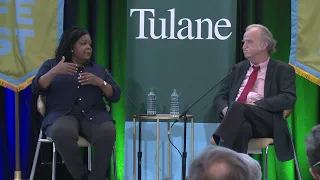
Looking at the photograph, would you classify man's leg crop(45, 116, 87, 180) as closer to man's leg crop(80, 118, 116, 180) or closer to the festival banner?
man's leg crop(80, 118, 116, 180)

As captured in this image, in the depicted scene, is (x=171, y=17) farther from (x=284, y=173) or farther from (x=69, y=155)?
(x=284, y=173)

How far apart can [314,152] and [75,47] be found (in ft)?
8.11

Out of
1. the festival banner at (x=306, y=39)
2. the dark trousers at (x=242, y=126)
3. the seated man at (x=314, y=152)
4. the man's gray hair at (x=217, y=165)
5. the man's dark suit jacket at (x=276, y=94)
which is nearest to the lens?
the man's gray hair at (x=217, y=165)

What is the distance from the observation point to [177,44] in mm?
3816

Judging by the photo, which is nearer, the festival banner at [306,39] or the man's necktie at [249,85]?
the man's necktie at [249,85]

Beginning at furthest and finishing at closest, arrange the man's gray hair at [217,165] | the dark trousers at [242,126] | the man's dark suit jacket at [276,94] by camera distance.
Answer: the man's dark suit jacket at [276,94] < the dark trousers at [242,126] < the man's gray hair at [217,165]

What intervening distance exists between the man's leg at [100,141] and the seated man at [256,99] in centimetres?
67

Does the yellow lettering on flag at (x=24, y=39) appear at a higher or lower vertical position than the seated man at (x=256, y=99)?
higher

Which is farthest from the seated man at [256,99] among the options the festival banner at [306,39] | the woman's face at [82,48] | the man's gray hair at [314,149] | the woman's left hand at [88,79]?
the man's gray hair at [314,149]

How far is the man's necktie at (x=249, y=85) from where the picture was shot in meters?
3.47

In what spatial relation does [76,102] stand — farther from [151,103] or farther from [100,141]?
[151,103]

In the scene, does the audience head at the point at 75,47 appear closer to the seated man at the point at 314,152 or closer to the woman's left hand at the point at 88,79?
the woman's left hand at the point at 88,79

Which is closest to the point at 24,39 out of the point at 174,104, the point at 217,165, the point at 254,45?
the point at 174,104

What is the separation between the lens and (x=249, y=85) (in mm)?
3506
